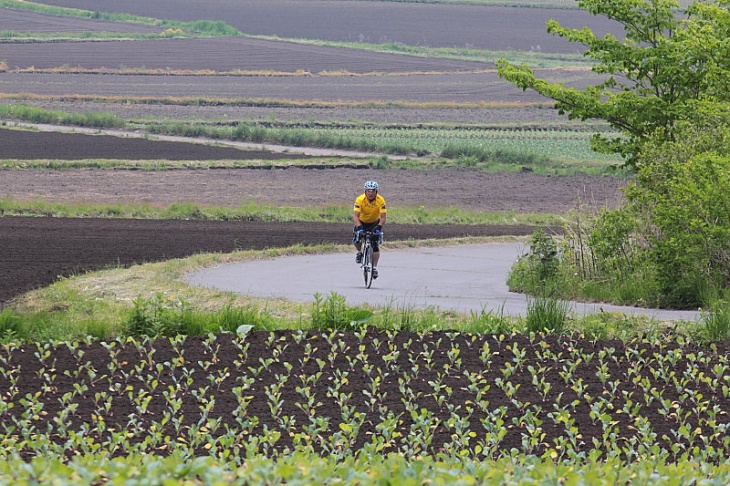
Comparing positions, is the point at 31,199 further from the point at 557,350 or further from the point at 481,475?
the point at 481,475

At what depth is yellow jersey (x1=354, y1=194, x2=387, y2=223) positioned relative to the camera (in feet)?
75.0

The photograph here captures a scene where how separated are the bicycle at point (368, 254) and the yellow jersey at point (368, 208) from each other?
0.96ft

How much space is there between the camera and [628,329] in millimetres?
14680

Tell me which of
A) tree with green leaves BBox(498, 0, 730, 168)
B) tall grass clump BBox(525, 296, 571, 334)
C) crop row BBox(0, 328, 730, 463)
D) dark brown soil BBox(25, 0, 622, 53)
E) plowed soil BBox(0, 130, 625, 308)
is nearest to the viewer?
crop row BBox(0, 328, 730, 463)

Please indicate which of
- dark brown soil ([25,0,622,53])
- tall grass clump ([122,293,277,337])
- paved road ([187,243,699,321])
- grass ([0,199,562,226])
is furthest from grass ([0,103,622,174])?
dark brown soil ([25,0,622,53])

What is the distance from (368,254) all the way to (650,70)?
632 cm

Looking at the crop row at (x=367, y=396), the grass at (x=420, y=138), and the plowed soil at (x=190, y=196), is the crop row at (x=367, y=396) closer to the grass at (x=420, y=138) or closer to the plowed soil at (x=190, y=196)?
the plowed soil at (x=190, y=196)

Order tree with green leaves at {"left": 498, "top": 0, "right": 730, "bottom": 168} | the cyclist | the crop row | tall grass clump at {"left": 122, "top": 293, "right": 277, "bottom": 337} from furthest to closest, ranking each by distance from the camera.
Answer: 1. the cyclist
2. tree with green leaves at {"left": 498, "top": 0, "right": 730, "bottom": 168}
3. tall grass clump at {"left": 122, "top": 293, "right": 277, "bottom": 337}
4. the crop row

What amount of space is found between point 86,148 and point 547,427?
47082 millimetres

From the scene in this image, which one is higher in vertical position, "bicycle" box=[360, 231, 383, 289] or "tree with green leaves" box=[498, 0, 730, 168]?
"tree with green leaves" box=[498, 0, 730, 168]

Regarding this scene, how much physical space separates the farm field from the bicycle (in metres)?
5.11

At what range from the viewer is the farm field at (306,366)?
9.33 metres

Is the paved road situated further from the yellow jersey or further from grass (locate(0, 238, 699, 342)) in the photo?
grass (locate(0, 238, 699, 342))

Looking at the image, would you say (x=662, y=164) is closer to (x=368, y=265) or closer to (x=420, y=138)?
(x=368, y=265)
